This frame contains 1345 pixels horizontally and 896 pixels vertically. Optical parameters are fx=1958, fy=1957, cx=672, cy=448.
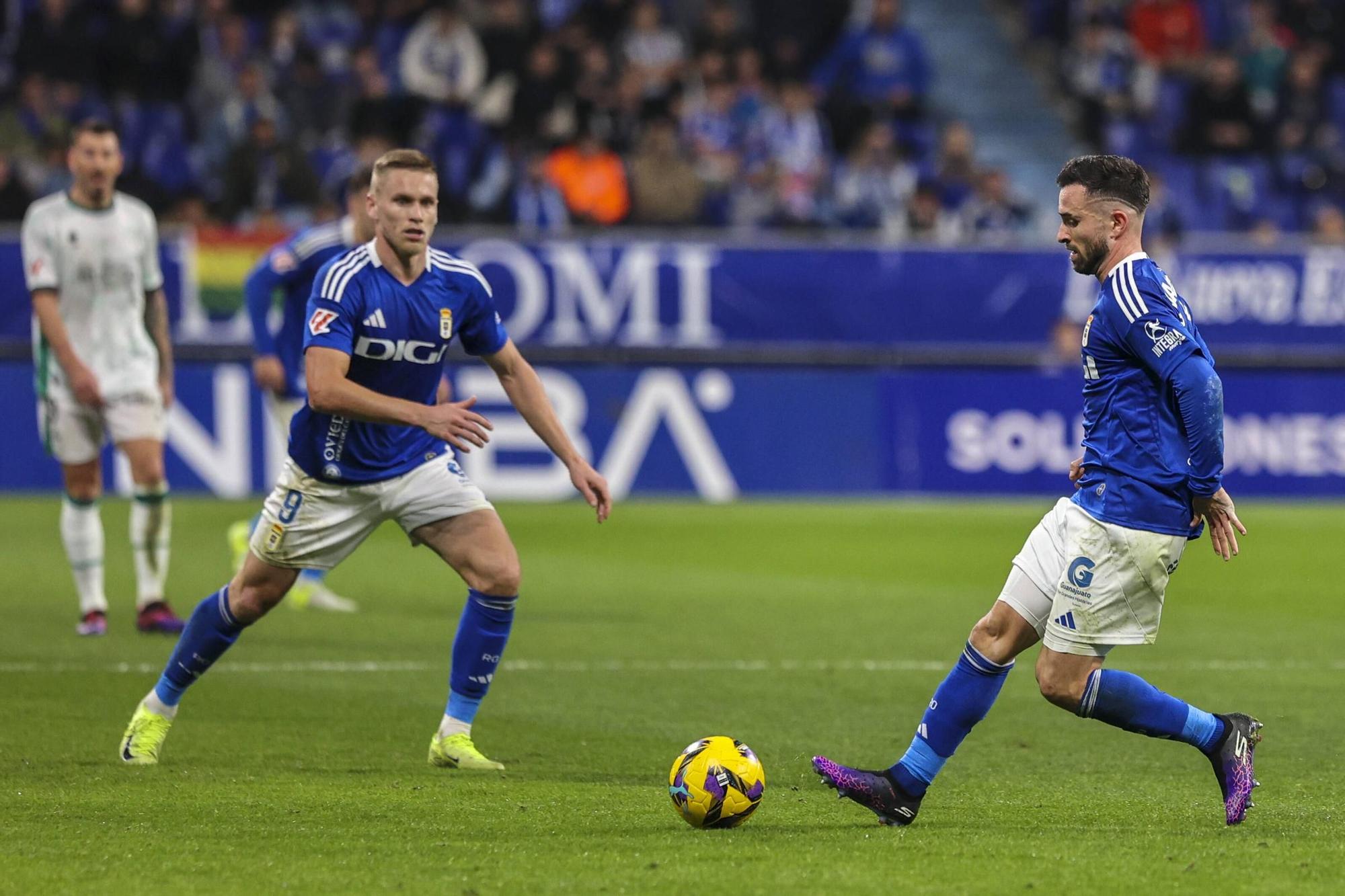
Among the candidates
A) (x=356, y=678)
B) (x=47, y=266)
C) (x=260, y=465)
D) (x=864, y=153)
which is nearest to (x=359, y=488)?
(x=356, y=678)

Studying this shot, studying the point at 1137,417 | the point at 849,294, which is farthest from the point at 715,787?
the point at 849,294

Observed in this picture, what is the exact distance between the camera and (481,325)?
273 inches

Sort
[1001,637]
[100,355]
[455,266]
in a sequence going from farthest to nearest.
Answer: [100,355]
[455,266]
[1001,637]

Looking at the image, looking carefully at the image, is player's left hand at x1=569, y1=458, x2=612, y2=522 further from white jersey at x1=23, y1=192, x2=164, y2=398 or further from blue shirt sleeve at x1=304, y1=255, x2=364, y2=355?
white jersey at x1=23, y1=192, x2=164, y2=398

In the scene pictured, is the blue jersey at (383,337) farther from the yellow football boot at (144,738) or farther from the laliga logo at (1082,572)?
the laliga logo at (1082,572)

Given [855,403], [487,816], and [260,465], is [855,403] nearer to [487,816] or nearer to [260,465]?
[260,465]

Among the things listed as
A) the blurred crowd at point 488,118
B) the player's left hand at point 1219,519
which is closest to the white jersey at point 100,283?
the player's left hand at point 1219,519

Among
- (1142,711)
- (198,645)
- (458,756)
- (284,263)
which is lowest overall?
(458,756)

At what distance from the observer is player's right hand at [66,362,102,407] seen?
31.2 feet

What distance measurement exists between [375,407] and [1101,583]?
2.40 metres

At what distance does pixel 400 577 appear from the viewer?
1281 centimetres

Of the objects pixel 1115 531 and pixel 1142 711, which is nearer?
pixel 1115 531

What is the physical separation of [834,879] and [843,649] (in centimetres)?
490

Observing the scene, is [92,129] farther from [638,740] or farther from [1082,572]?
[1082,572]
